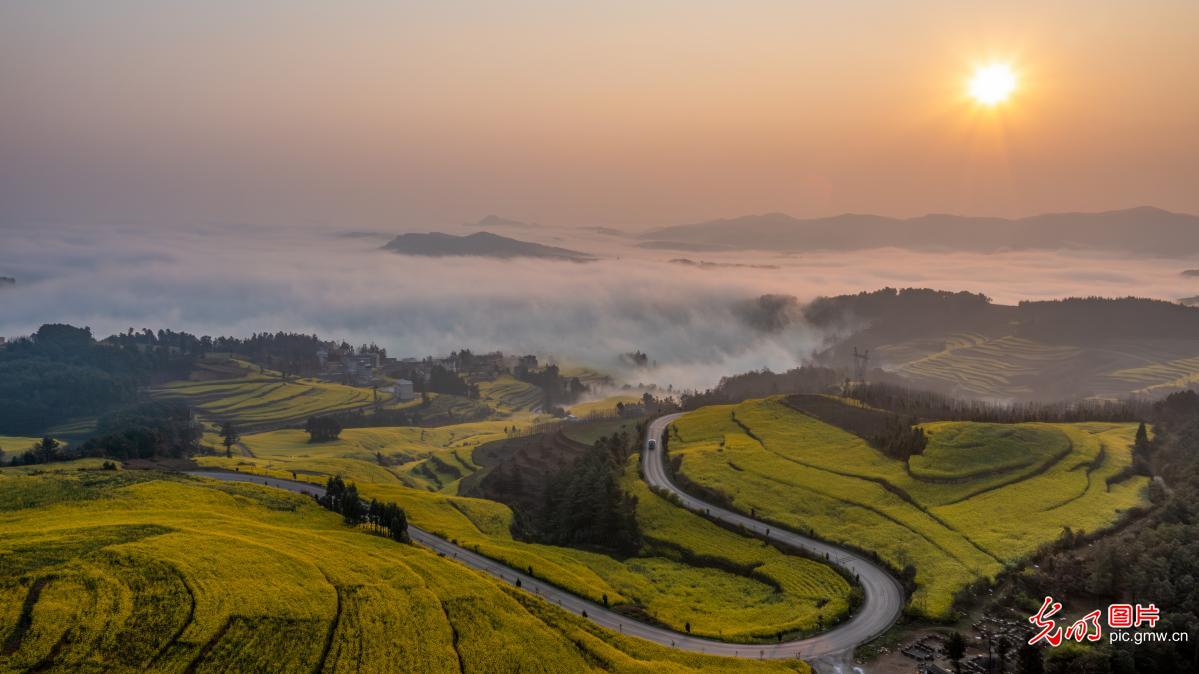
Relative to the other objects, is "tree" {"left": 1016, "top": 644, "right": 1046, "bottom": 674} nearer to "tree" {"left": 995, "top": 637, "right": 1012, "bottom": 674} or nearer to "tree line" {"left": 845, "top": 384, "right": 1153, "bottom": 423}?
"tree" {"left": 995, "top": 637, "right": 1012, "bottom": 674}

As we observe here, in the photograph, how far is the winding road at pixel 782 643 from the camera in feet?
211

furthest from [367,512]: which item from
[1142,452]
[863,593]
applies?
[1142,452]

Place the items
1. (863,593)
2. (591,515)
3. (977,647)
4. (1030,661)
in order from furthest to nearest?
(591,515), (863,593), (977,647), (1030,661)

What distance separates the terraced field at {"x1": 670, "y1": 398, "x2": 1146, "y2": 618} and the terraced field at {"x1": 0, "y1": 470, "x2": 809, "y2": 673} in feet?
118

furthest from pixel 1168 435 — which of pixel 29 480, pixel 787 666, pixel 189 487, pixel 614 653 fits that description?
pixel 29 480

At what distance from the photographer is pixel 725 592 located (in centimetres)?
8244

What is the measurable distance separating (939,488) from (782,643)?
53608 millimetres

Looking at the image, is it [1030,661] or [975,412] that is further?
[975,412]

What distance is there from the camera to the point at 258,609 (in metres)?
57.8

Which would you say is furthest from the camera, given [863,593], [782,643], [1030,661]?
[863,593]

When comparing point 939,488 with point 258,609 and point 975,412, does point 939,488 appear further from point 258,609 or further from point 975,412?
point 258,609

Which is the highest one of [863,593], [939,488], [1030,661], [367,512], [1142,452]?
[367,512]

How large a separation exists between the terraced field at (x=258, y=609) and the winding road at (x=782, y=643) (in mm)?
3999

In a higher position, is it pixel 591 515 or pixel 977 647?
pixel 591 515
